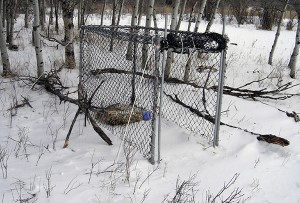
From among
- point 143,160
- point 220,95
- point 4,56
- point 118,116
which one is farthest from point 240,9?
point 143,160

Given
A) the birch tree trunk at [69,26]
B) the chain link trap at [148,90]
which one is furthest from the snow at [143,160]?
the birch tree trunk at [69,26]

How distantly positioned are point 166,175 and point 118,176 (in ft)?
1.70

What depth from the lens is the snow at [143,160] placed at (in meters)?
3.15

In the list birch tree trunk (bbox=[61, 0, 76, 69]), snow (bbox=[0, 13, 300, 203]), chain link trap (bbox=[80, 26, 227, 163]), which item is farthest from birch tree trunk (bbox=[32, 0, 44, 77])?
chain link trap (bbox=[80, 26, 227, 163])

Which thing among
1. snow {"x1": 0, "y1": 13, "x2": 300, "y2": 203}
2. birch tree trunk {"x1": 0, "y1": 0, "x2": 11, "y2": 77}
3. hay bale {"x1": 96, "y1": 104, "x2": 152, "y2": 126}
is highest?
birch tree trunk {"x1": 0, "y1": 0, "x2": 11, "y2": 77}

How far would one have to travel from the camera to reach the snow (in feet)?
10.3

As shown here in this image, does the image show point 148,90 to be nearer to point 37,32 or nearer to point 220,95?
point 220,95

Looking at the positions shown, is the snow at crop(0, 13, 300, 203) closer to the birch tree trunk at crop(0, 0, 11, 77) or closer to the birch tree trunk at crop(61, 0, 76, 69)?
the birch tree trunk at crop(0, 0, 11, 77)

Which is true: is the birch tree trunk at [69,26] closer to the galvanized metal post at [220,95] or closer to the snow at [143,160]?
the snow at [143,160]

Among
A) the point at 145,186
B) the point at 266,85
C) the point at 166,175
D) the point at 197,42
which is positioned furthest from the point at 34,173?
the point at 266,85

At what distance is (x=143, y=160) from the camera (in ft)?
12.3

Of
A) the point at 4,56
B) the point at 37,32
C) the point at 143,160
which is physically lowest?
the point at 143,160

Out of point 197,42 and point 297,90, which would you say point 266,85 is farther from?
point 197,42

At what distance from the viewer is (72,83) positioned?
6.52m
